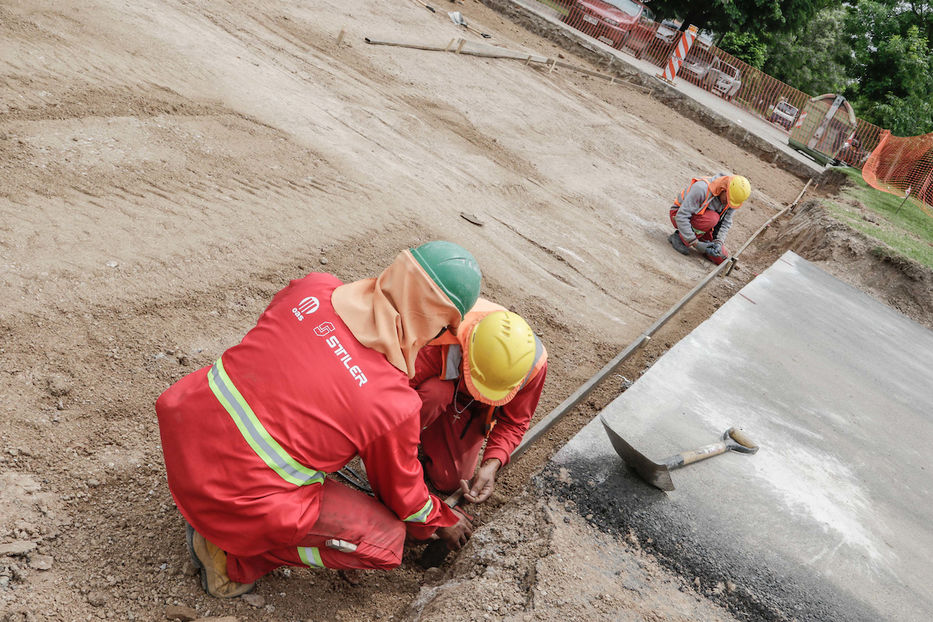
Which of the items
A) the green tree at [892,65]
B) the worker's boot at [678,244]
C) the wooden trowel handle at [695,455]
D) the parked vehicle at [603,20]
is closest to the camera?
the wooden trowel handle at [695,455]

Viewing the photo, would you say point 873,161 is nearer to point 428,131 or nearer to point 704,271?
point 704,271

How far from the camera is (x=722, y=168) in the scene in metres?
13.0

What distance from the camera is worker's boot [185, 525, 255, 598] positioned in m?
2.47

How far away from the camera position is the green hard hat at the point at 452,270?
7.68ft

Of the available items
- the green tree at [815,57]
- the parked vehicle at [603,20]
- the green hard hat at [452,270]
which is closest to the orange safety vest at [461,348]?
the green hard hat at [452,270]

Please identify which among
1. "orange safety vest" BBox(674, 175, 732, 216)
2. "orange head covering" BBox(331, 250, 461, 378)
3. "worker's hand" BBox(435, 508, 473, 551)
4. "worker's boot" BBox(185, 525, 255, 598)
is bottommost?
"worker's boot" BBox(185, 525, 255, 598)

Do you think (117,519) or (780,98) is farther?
(780,98)

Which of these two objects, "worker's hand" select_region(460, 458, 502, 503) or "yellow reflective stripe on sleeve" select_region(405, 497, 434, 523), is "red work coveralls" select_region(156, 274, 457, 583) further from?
"worker's hand" select_region(460, 458, 502, 503)

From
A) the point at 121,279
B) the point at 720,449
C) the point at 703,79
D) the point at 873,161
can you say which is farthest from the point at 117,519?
the point at 703,79

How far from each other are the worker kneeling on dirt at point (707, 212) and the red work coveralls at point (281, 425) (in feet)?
20.5

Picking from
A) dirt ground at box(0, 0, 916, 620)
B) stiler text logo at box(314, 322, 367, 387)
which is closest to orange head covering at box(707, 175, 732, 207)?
dirt ground at box(0, 0, 916, 620)

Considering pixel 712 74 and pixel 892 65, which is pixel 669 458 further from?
pixel 892 65

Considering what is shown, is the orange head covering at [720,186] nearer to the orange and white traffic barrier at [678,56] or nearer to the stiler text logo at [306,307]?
the stiler text logo at [306,307]

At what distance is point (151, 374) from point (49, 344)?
0.51 metres
